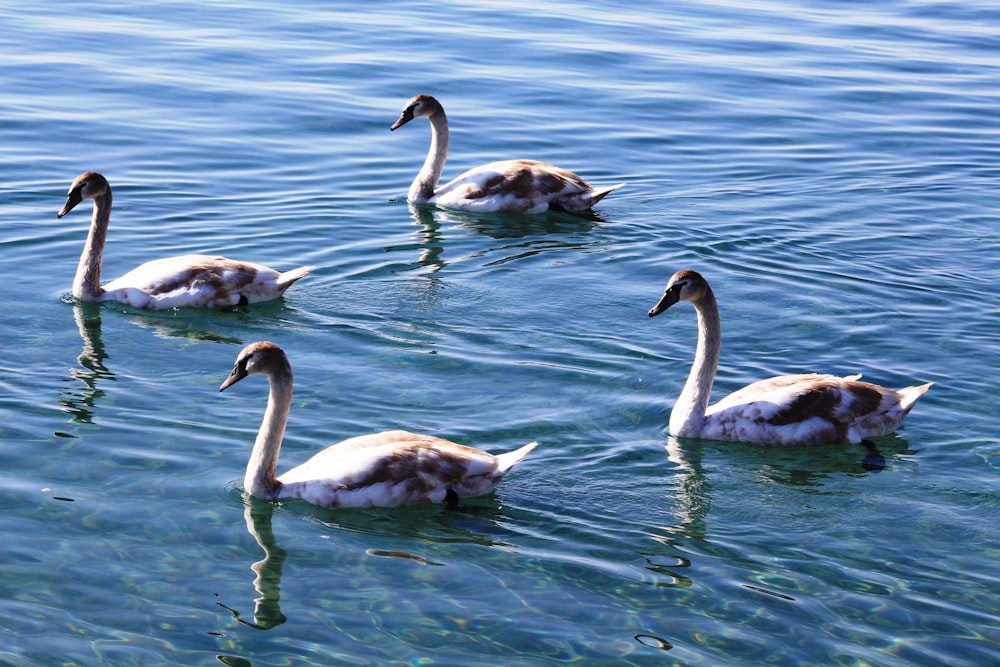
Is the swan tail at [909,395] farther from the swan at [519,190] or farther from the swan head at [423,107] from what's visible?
the swan head at [423,107]

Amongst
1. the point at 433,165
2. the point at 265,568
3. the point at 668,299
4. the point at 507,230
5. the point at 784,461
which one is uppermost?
the point at 433,165

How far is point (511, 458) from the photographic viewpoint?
39.1ft

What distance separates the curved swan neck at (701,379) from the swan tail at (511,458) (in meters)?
1.88

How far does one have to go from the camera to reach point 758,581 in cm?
1077

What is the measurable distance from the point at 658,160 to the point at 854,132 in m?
3.91

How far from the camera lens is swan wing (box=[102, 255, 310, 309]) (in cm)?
1619

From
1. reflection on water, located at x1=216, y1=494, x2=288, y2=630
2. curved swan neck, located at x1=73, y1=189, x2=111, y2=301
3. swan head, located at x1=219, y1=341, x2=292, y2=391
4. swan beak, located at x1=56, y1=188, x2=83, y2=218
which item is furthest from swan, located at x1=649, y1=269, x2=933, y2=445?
swan beak, located at x1=56, y1=188, x2=83, y2=218

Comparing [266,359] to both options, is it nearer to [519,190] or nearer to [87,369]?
[87,369]

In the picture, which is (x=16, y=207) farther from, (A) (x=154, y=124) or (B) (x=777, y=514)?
(B) (x=777, y=514)

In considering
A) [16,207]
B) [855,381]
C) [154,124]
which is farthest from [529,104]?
[855,381]

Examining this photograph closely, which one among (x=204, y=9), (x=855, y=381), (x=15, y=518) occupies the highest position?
(x=204, y=9)

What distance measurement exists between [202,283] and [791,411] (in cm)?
642

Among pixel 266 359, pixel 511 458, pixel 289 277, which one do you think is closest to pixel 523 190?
pixel 289 277

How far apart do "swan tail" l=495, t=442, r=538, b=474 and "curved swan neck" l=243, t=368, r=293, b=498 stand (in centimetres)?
170
